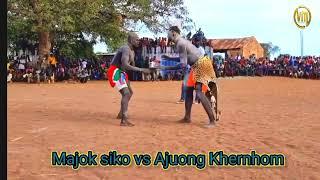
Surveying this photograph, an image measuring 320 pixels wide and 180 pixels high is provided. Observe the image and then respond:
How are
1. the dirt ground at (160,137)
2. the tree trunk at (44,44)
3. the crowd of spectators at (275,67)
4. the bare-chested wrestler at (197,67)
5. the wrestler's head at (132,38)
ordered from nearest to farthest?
the dirt ground at (160,137), the bare-chested wrestler at (197,67), the wrestler's head at (132,38), the tree trunk at (44,44), the crowd of spectators at (275,67)

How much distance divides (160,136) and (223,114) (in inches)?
129

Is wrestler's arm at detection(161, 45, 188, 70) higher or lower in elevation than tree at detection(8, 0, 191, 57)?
lower

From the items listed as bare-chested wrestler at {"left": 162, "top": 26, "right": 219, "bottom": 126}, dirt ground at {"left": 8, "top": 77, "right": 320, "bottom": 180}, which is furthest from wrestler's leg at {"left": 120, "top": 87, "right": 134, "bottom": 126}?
bare-chested wrestler at {"left": 162, "top": 26, "right": 219, "bottom": 126}

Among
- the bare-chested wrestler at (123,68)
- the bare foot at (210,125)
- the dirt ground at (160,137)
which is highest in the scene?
the bare-chested wrestler at (123,68)

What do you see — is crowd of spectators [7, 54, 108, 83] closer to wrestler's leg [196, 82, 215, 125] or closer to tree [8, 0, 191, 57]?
tree [8, 0, 191, 57]

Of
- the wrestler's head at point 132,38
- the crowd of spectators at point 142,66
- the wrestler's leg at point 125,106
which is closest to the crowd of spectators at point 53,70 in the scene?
the crowd of spectators at point 142,66

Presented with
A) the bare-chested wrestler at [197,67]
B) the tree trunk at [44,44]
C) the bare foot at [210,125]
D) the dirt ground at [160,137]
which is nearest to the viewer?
the dirt ground at [160,137]

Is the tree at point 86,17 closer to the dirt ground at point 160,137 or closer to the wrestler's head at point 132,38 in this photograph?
the dirt ground at point 160,137

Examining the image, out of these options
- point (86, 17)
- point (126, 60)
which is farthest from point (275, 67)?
point (126, 60)

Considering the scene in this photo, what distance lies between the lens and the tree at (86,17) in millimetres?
26391

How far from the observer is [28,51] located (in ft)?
107

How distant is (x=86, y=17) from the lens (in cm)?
2717

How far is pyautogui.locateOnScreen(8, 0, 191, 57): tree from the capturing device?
26.4 meters

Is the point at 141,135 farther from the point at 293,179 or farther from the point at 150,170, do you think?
the point at 293,179
